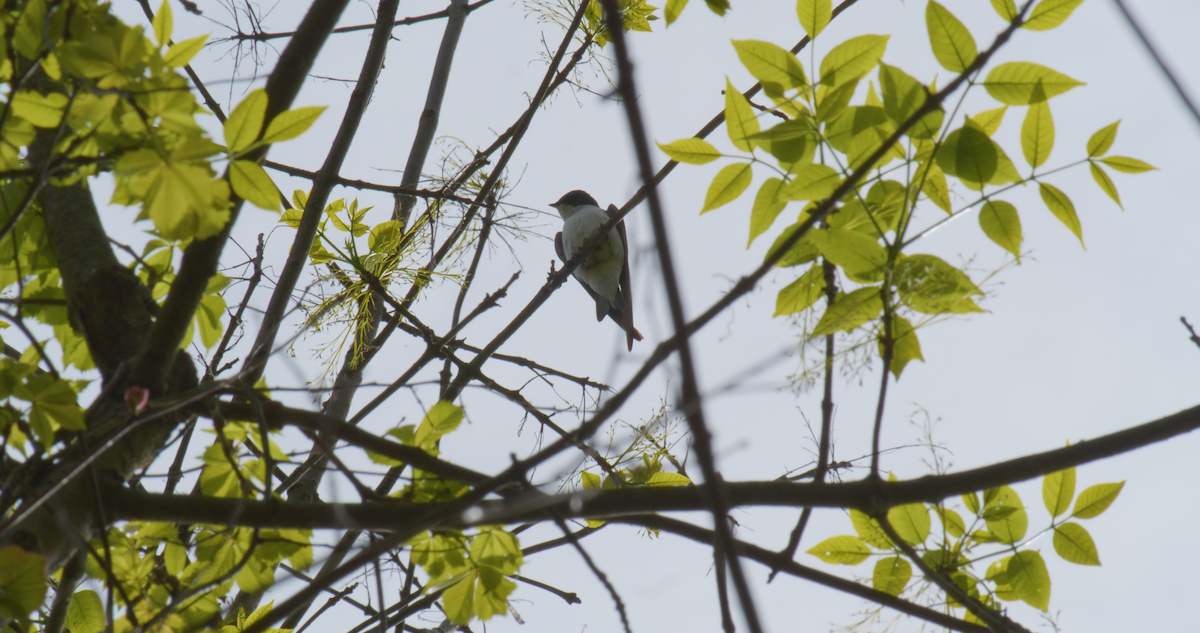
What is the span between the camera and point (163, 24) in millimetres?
1584

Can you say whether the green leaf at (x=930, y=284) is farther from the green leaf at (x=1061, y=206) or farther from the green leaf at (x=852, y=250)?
the green leaf at (x=1061, y=206)

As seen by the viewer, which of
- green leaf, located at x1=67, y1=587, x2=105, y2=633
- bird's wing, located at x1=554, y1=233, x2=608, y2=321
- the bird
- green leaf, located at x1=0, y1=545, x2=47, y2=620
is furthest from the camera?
bird's wing, located at x1=554, y1=233, x2=608, y2=321

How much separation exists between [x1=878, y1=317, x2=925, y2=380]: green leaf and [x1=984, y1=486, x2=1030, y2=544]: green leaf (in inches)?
17.7

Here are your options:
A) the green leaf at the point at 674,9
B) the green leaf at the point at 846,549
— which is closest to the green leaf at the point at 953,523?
the green leaf at the point at 846,549

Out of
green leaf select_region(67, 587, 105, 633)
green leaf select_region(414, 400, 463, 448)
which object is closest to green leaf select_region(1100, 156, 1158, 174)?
green leaf select_region(414, 400, 463, 448)

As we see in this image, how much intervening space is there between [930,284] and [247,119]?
1323mm

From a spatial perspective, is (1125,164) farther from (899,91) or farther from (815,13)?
(815,13)

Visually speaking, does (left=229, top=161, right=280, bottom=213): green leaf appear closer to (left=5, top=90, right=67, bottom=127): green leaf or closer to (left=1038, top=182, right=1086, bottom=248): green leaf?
(left=5, top=90, right=67, bottom=127): green leaf

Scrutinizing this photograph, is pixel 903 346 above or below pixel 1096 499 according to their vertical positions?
above

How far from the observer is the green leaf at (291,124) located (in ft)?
4.61

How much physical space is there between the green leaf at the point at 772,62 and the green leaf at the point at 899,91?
202 millimetres

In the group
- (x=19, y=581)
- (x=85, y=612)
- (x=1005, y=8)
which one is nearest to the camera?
(x=19, y=581)

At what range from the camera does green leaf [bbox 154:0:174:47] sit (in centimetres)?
158

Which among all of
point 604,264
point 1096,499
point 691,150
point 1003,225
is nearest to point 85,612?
point 691,150
